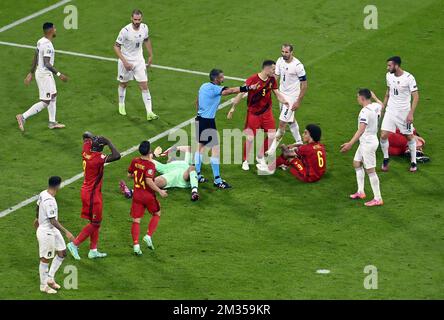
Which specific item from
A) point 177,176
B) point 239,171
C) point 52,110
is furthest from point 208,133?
point 52,110

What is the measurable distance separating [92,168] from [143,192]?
110cm

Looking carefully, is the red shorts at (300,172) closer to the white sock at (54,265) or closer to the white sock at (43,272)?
the white sock at (54,265)

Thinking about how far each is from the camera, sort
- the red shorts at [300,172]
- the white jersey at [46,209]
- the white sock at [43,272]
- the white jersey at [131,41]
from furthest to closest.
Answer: the white jersey at [131,41] < the red shorts at [300,172] < the white sock at [43,272] < the white jersey at [46,209]

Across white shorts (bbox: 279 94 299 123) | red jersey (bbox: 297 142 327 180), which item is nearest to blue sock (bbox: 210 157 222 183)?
red jersey (bbox: 297 142 327 180)

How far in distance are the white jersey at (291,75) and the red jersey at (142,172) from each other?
229 inches

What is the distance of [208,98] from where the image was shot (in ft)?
85.4

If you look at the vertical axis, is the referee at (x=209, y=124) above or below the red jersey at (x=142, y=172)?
above

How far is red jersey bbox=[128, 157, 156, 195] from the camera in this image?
2280 centimetres

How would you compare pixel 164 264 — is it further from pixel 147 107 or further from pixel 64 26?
pixel 64 26

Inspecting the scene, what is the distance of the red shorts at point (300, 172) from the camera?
26.5 meters

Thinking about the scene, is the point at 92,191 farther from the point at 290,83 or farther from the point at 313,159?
the point at 290,83

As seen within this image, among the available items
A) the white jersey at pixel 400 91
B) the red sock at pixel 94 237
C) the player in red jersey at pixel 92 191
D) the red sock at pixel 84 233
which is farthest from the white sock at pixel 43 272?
the white jersey at pixel 400 91

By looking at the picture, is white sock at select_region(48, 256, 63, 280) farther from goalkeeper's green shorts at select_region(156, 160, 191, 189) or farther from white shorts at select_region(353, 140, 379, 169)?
white shorts at select_region(353, 140, 379, 169)

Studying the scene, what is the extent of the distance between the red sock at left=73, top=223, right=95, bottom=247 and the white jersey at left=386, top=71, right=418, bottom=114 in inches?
310
